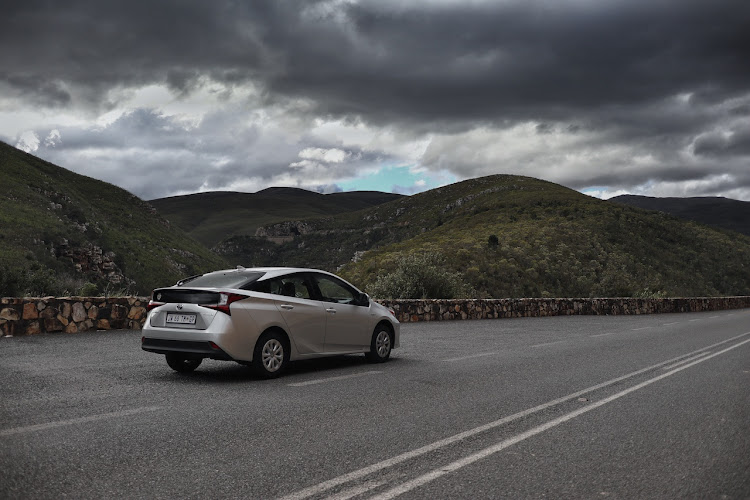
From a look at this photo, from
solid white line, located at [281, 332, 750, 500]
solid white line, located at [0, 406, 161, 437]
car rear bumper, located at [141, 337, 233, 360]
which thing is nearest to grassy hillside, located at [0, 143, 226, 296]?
car rear bumper, located at [141, 337, 233, 360]

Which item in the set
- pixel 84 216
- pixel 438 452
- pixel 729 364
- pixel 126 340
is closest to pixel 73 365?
pixel 126 340

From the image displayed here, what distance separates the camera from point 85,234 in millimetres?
65625

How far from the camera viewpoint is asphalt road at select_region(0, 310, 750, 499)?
14.1ft

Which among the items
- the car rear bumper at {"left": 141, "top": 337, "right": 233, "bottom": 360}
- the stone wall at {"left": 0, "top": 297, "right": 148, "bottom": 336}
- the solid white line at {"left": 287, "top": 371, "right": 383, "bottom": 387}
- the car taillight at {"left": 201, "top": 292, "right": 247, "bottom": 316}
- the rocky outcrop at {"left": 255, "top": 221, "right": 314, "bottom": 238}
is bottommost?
the solid white line at {"left": 287, "top": 371, "right": 383, "bottom": 387}

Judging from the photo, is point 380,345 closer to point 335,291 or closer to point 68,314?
point 335,291

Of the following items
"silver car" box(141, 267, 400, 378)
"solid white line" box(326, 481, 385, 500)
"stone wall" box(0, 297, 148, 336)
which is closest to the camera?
"solid white line" box(326, 481, 385, 500)

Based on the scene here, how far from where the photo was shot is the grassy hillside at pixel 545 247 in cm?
5347

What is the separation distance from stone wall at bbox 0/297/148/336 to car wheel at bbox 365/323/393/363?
6.99 metres

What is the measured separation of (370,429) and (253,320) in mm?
3132

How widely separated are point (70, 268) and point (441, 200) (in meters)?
80.7

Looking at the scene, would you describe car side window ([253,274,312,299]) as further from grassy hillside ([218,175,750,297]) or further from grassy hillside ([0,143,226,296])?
grassy hillside ([0,143,226,296])

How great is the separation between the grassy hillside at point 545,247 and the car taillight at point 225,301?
19.2 m

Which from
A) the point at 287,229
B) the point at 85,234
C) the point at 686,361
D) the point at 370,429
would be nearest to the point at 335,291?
the point at 370,429

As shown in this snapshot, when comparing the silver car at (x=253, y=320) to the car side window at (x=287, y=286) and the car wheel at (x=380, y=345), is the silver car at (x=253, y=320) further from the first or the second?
the car wheel at (x=380, y=345)
